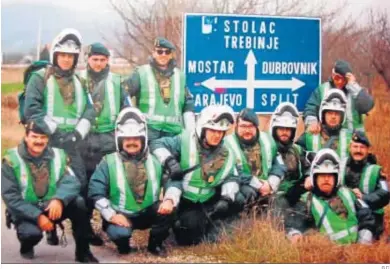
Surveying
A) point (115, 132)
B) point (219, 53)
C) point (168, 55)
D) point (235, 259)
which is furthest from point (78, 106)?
point (235, 259)

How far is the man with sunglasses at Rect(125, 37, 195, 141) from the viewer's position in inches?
203

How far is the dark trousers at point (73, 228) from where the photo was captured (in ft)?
16.4

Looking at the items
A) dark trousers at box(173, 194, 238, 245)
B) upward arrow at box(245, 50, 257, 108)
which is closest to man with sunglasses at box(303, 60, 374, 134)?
upward arrow at box(245, 50, 257, 108)

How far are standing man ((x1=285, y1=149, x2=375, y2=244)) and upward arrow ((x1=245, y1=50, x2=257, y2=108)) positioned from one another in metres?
0.62

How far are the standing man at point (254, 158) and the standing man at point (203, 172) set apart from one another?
7cm

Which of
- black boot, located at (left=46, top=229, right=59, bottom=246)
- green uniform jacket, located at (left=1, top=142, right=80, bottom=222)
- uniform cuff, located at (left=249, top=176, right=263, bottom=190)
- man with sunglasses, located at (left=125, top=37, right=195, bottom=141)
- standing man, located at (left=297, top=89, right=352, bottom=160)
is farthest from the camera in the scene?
standing man, located at (left=297, top=89, right=352, bottom=160)

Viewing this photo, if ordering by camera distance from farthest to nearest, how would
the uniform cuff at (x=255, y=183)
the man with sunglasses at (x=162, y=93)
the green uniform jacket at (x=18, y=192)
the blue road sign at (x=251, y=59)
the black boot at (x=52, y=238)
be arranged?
the uniform cuff at (x=255, y=183) < the blue road sign at (x=251, y=59) < the man with sunglasses at (x=162, y=93) < the black boot at (x=52, y=238) < the green uniform jacket at (x=18, y=192)

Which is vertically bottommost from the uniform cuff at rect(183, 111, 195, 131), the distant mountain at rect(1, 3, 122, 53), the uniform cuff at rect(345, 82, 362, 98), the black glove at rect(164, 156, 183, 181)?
the black glove at rect(164, 156, 183, 181)

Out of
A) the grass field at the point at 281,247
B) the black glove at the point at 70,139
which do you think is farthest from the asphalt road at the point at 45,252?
the black glove at the point at 70,139

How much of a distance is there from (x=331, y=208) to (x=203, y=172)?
38.2 inches

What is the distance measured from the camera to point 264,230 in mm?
5301

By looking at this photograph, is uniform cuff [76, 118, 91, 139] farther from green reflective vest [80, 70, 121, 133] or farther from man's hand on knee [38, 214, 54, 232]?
man's hand on knee [38, 214, 54, 232]

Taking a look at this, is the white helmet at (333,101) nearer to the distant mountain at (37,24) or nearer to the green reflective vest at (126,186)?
the green reflective vest at (126,186)

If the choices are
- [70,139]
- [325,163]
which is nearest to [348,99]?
[325,163]
